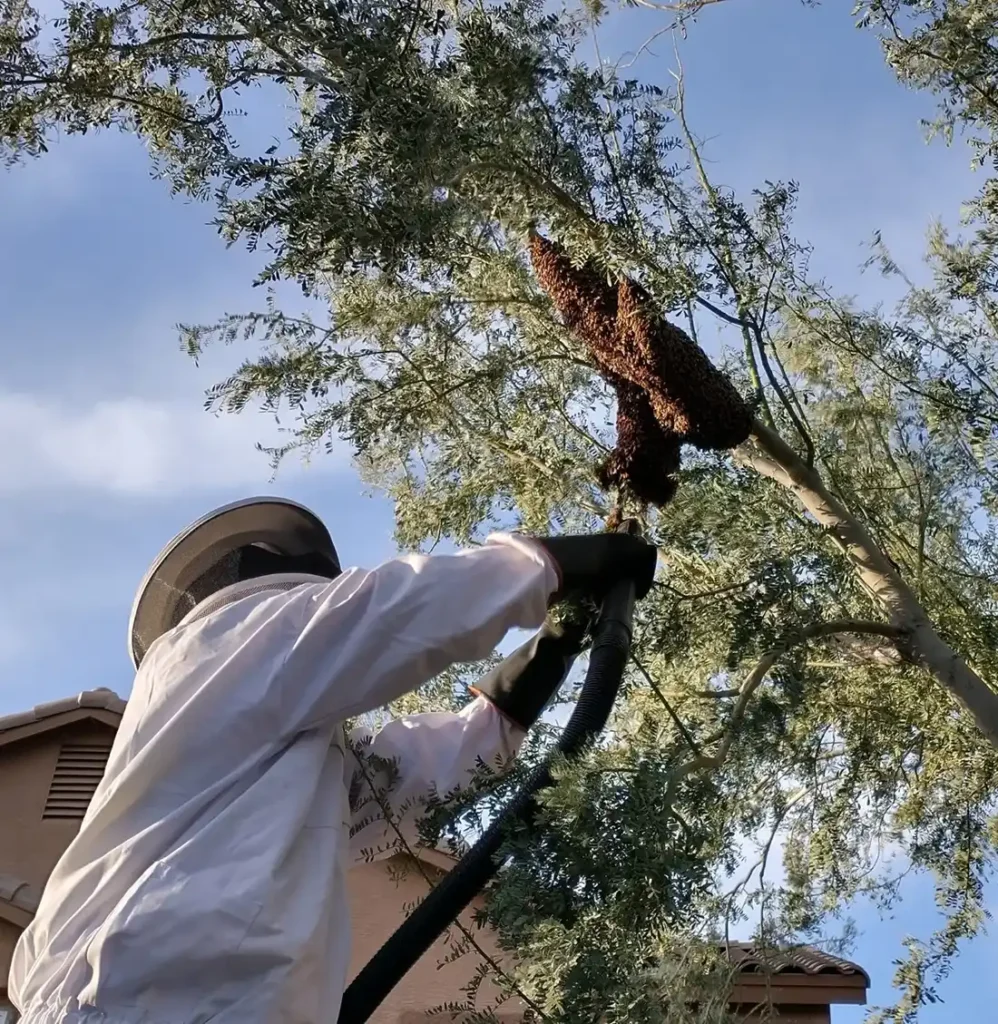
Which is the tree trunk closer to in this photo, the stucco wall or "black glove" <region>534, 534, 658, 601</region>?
"black glove" <region>534, 534, 658, 601</region>

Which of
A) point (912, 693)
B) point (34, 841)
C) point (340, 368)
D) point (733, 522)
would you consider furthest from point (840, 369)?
point (34, 841)

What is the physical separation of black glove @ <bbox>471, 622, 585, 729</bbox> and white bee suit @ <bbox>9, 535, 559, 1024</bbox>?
0.86 feet

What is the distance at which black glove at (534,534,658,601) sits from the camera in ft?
7.38

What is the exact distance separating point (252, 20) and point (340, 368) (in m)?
0.99

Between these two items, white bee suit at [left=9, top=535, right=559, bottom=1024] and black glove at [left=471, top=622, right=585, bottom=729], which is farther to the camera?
black glove at [left=471, top=622, right=585, bottom=729]

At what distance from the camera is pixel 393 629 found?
81.8 inches

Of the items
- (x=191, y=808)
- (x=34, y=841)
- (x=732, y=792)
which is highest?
(x=34, y=841)

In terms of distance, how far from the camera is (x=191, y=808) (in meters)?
1.97

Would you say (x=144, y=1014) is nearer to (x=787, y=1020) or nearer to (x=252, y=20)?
(x=252, y=20)

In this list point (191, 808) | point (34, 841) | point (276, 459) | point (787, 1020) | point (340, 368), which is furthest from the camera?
point (34, 841)

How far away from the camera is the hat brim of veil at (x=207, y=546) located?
2.57 m

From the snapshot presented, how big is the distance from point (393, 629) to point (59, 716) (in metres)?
5.18

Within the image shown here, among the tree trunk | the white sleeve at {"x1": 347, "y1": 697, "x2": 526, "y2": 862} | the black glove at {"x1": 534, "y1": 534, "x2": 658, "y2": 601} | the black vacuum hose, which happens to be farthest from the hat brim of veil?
the tree trunk

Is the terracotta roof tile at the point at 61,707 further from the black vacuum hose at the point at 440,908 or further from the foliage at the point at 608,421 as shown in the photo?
the black vacuum hose at the point at 440,908
